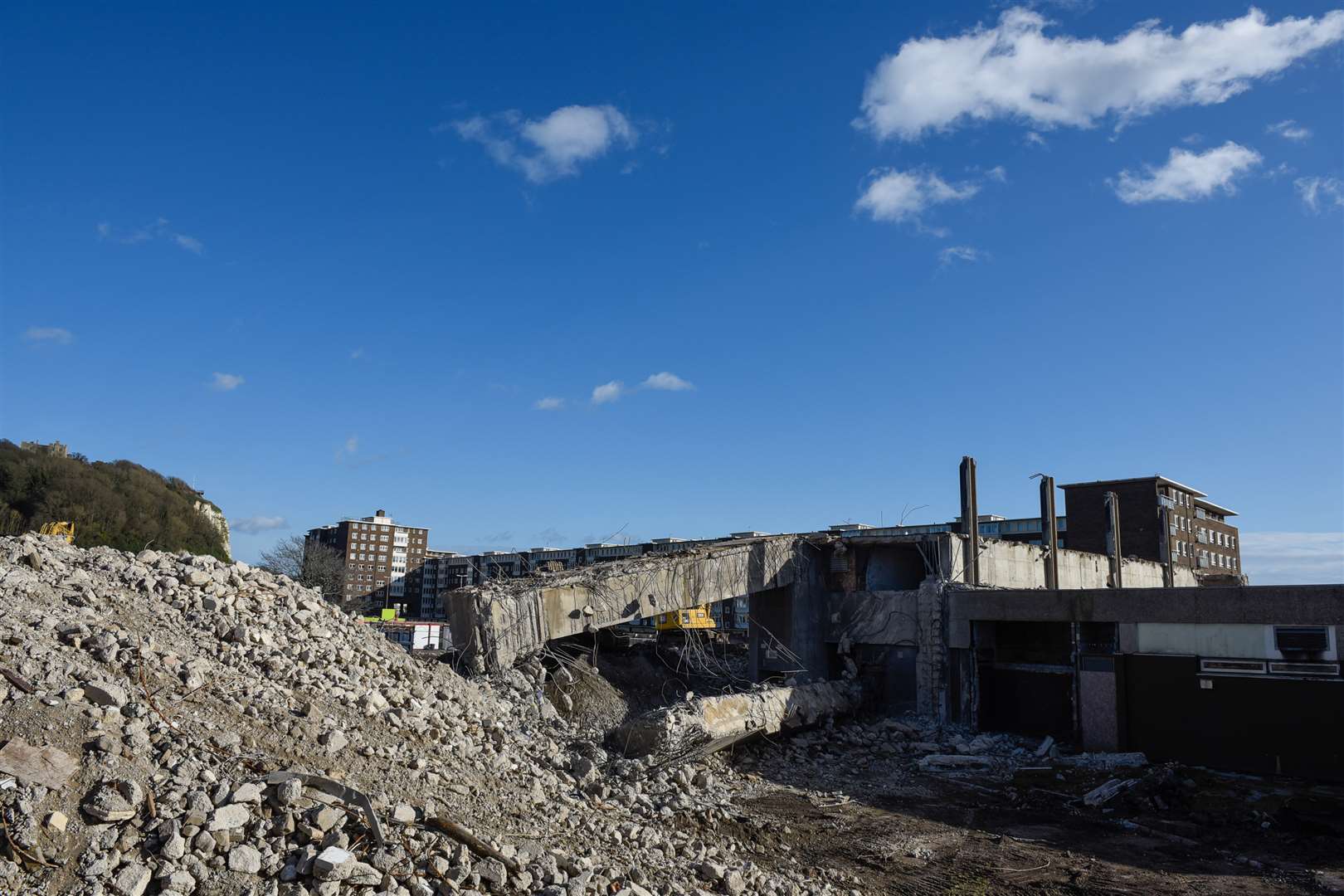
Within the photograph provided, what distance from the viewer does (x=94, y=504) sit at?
37.7 meters

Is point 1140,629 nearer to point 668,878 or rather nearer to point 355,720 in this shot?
point 668,878

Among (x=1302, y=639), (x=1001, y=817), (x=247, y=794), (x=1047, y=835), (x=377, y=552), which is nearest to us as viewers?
(x=247, y=794)

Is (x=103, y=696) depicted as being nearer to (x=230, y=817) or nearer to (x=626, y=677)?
(x=230, y=817)

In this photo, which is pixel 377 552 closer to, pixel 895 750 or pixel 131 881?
pixel 895 750

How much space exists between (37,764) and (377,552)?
96.3 metres

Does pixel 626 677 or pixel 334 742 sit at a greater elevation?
pixel 334 742

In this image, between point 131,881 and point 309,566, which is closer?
point 131,881

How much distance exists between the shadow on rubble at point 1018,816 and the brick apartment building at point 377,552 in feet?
258

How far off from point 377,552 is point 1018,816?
309 feet

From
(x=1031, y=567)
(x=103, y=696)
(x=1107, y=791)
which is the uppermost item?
(x=1031, y=567)

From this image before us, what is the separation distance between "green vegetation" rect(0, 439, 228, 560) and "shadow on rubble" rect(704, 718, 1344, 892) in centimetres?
3205

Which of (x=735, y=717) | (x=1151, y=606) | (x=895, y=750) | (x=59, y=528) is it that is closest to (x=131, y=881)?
(x=735, y=717)

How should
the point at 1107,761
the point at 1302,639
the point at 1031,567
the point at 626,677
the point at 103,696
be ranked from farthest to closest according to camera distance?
1. the point at 1031,567
2. the point at 626,677
3. the point at 1107,761
4. the point at 1302,639
5. the point at 103,696

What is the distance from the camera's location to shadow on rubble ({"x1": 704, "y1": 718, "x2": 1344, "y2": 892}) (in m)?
8.96
